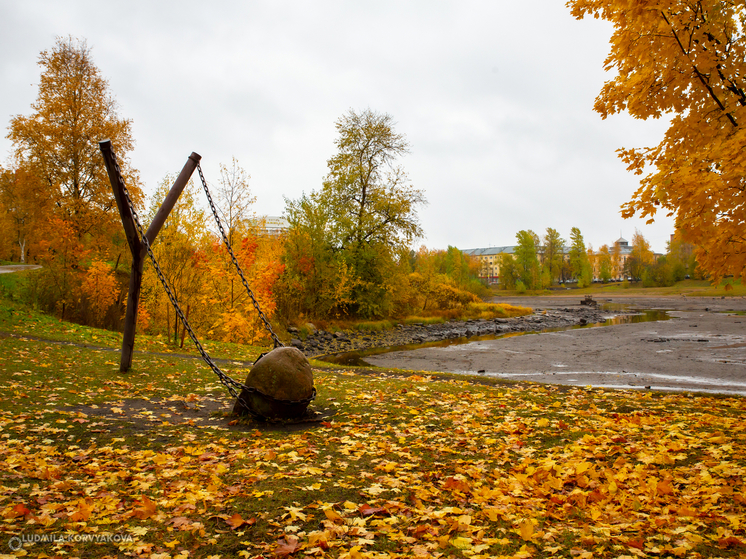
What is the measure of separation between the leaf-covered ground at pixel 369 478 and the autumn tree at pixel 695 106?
275 cm

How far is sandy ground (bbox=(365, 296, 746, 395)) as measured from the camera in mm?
12852

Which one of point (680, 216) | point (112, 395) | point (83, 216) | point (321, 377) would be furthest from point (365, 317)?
point (680, 216)

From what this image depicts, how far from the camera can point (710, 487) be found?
394cm

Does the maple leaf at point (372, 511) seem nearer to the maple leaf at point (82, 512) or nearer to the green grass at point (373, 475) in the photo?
the green grass at point (373, 475)

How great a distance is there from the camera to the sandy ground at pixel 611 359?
12852 mm

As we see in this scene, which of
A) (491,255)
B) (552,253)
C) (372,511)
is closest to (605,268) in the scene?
(552,253)

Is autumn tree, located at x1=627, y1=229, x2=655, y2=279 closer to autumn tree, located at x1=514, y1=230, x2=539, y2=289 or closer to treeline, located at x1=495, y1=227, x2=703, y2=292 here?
treeline, located at x1=495, y1=227, x2=703, y2=292

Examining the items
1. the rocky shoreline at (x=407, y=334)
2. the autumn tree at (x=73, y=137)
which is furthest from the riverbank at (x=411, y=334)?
the autumn tree at (x=73, y=137)

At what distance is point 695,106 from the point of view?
6355mm

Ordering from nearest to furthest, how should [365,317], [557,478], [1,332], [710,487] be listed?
[710,487] → [557,478] → [1,332] → [365,317]

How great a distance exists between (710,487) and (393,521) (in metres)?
2.97

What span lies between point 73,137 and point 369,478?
71.7 ft

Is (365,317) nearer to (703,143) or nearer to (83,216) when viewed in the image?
(83,216)

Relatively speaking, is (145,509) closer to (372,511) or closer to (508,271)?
(372,511)
